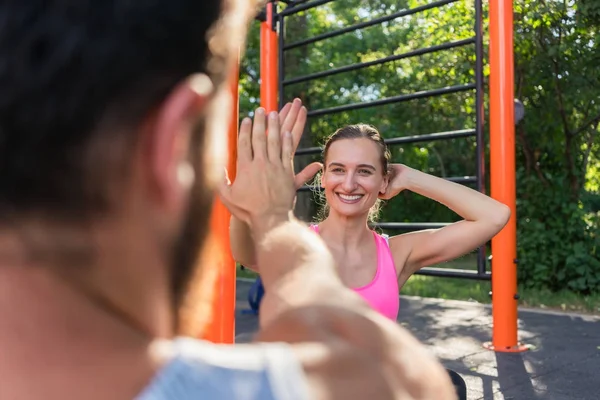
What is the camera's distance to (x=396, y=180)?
7.20 feet

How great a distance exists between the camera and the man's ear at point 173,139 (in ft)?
1.42

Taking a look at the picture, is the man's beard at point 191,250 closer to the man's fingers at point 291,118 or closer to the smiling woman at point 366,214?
the man's fingers at point 291,118

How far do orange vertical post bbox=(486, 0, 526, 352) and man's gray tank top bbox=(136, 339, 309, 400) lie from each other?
11.7 feet

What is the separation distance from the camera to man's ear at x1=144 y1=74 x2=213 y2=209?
43 cm

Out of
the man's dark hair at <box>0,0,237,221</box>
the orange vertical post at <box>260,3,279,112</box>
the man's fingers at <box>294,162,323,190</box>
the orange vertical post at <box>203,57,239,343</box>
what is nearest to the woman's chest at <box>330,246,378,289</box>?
the orange vertical post at <box>203,57,239,343</box>

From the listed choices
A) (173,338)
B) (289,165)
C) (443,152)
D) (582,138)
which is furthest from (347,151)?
(443,152)

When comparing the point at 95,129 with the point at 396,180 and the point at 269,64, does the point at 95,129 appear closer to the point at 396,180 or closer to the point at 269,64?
the point at 396,180

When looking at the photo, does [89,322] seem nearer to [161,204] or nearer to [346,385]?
[161,204]

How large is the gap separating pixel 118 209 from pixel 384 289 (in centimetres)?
159

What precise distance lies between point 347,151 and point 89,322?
1.71 m

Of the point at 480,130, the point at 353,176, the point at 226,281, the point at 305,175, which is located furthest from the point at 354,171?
the point at 480,130

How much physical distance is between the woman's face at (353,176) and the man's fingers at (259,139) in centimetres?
128

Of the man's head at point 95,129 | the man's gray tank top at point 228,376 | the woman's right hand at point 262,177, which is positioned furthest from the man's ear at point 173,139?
the woman's right hand at point 262,177

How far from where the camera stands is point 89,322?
419 mm
